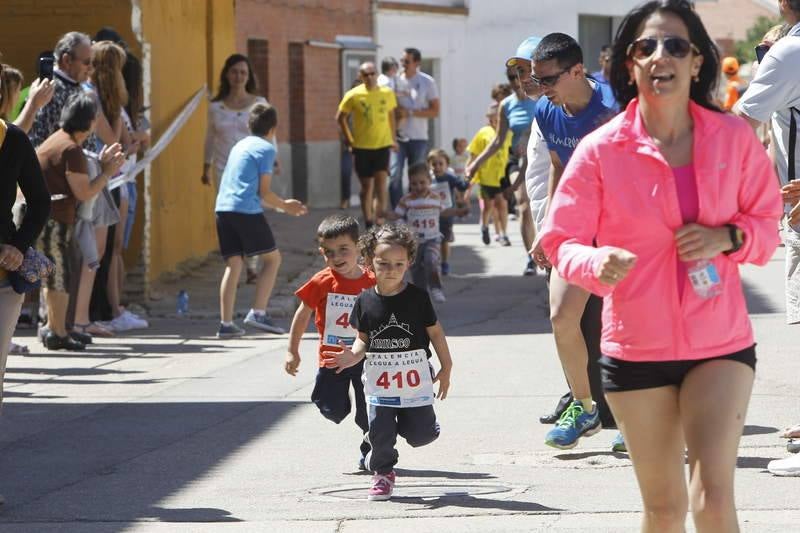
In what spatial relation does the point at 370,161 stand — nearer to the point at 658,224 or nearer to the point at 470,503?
the point at 470,503

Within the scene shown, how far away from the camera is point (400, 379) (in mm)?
7086

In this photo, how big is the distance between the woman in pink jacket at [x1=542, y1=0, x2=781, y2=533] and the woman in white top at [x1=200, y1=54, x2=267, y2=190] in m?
11.3

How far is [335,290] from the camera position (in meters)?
7.70

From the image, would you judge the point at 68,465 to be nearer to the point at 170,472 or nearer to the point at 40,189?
the point at 170,472

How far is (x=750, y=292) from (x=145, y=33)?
236 inches

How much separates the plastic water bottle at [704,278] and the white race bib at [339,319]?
3218 millimetres

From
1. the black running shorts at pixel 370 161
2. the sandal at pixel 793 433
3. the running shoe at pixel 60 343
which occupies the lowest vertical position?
the running shoe at pixel 60 343

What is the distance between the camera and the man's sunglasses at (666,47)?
15.4 feet

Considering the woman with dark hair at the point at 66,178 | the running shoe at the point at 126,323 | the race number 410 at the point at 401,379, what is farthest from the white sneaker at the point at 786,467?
the running shoe at the point at 126,323

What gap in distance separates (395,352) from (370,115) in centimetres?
1331

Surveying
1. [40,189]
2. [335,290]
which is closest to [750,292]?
[335,290]

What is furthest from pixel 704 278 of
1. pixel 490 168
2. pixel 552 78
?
pixel 490 168

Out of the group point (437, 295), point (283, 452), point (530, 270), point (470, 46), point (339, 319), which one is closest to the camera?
point (339, 319)

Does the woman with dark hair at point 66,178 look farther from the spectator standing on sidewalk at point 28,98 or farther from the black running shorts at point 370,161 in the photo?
the black running shorts at point 370,161
